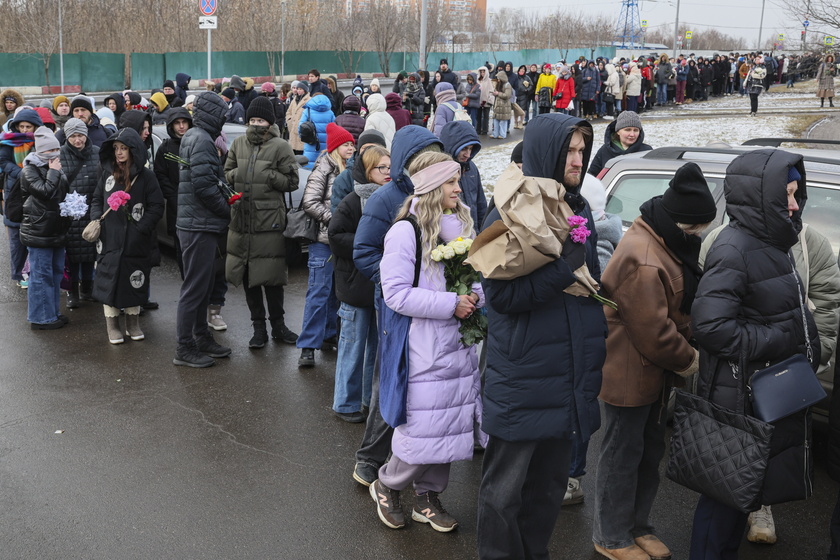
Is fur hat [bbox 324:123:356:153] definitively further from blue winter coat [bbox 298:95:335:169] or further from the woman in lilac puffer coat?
blue winter coat [bbox 298:95:335:169]

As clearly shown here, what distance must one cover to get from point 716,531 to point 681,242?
136cm

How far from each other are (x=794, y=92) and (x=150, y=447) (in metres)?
48.9

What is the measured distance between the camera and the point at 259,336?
26.1 ft

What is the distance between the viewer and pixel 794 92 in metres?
48.0

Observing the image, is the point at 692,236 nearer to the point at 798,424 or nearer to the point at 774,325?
the point at 774,325

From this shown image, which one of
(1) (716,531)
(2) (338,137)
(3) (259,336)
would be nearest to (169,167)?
(3) (259,336)

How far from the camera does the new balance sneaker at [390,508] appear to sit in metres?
4.84

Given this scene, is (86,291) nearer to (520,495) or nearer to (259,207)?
(259,207)

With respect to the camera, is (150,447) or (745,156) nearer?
(745,156)

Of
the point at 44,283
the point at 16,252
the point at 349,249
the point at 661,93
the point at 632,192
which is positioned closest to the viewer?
the point at 349,249

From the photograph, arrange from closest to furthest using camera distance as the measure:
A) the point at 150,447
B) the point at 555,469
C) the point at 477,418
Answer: the point at 555,469
the point at 477,418
the point at 150,447

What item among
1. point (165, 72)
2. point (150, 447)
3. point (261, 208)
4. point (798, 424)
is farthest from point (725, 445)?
point (165, 72)

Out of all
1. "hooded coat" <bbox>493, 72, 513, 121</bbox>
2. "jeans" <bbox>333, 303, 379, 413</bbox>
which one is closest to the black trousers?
"jeans" <bbox>333, 303, 379, 413</bbox>

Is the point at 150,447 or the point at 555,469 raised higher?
the point at 555,469
